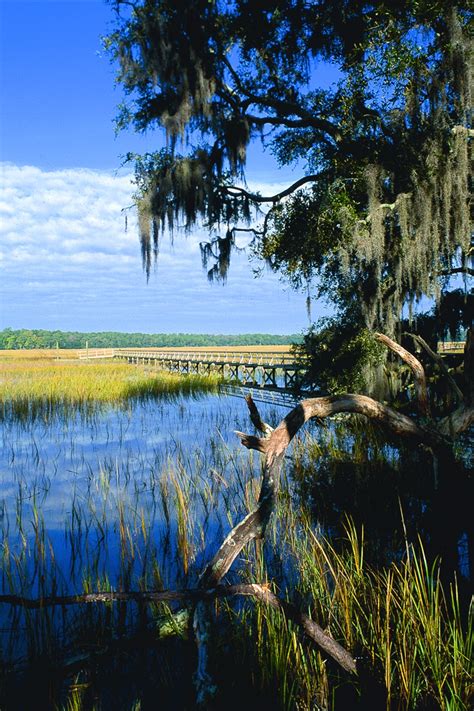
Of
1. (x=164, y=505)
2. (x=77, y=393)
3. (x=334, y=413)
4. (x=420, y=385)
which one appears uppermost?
(x=420, y=385)

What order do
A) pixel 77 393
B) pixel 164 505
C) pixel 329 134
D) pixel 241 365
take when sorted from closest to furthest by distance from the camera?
pixel 164 505, pixel 329 134, pixel 77 393, pixel 241 365

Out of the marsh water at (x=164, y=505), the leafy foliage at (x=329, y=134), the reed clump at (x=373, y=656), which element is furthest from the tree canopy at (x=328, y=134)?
the reed clump at (x=373, y=656)

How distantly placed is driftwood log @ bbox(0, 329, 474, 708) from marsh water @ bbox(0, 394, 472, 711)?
57 cm

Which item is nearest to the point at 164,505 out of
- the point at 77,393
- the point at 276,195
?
the point at 276,195

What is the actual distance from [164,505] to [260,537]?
2510mm

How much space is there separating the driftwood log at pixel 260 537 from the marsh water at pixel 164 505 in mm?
567

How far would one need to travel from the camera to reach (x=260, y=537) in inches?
135

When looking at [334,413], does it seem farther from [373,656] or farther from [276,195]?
[276,195]

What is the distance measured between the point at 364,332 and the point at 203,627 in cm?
747

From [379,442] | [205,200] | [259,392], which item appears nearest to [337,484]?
[379,442]

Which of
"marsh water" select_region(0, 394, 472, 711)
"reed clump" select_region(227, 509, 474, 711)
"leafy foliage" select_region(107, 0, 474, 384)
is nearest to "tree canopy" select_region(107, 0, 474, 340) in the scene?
"leafy foliage" select_region(107, 0, 474, 384)

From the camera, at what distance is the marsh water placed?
14.1 ft

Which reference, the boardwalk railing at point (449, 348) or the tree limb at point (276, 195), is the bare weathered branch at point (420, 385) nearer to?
the tree limb at point (276, 195)

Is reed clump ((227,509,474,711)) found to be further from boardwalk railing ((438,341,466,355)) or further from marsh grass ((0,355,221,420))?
boardwalk railing ((438,341,466,355))
